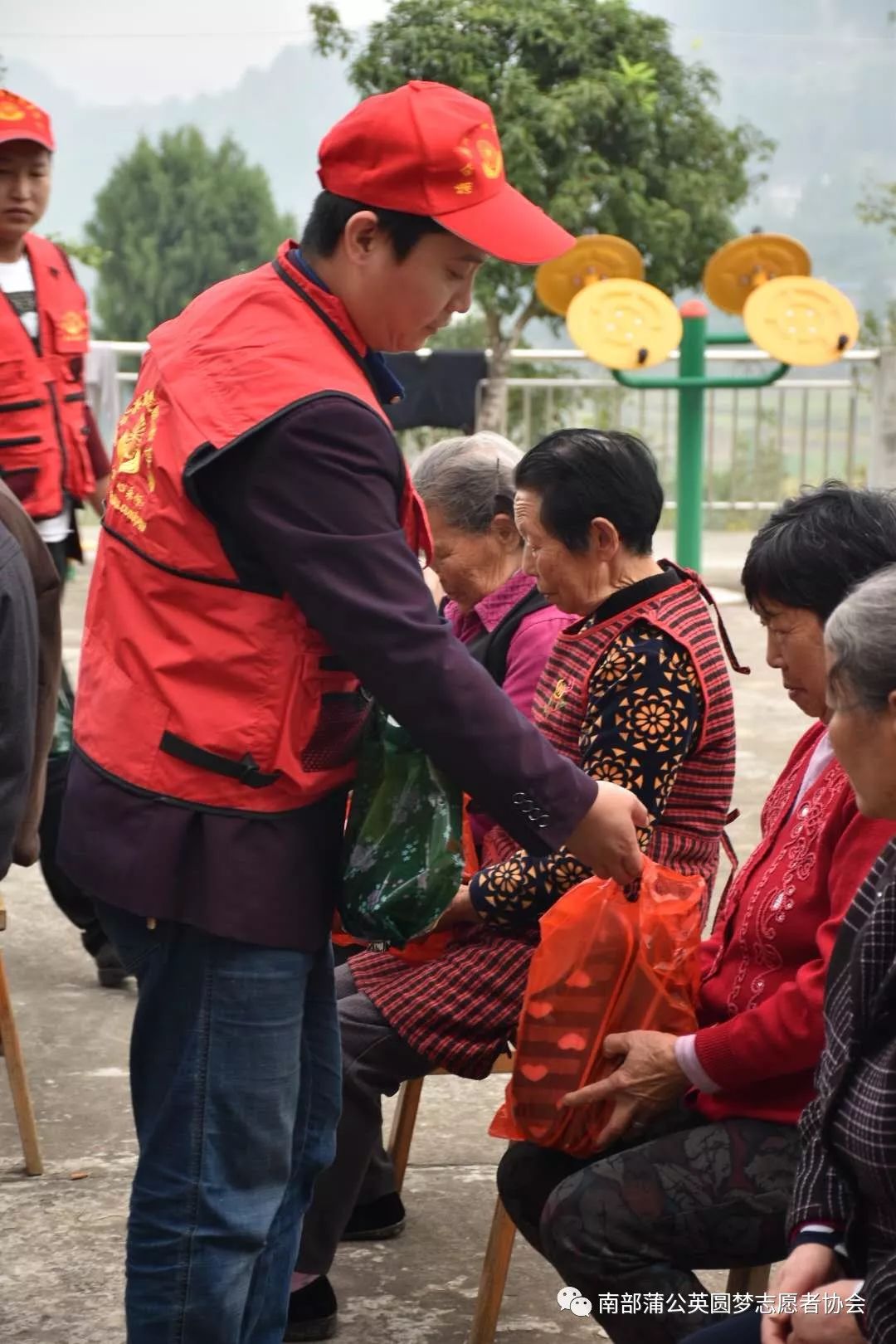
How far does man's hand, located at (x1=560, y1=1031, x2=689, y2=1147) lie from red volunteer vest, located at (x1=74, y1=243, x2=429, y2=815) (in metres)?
0.61

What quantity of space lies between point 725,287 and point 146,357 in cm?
789

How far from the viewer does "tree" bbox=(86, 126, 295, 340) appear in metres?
27.5

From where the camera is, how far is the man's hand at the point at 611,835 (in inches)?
84.0

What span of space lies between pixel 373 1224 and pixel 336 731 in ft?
4.54

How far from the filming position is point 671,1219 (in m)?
2.27

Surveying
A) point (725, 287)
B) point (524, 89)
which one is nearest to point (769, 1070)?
point (725, 287)

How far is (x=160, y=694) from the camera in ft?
6.75

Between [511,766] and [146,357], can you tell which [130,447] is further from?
[511,766]

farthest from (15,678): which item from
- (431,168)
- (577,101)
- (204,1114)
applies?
(577,101)

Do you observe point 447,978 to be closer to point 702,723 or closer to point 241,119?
point 702,723

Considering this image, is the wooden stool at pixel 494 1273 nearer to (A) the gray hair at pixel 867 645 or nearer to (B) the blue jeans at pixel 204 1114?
(B) the blue jeans at pixel 204 1114

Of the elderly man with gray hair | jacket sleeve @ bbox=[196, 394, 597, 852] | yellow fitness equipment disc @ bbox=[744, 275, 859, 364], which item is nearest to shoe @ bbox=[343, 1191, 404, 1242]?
the elderly man with gray hair

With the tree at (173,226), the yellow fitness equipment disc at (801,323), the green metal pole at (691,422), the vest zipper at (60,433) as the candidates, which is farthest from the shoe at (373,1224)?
the tree at (173,226)

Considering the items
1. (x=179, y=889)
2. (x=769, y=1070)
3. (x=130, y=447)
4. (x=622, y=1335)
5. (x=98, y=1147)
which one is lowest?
(x=98, y=1147)
